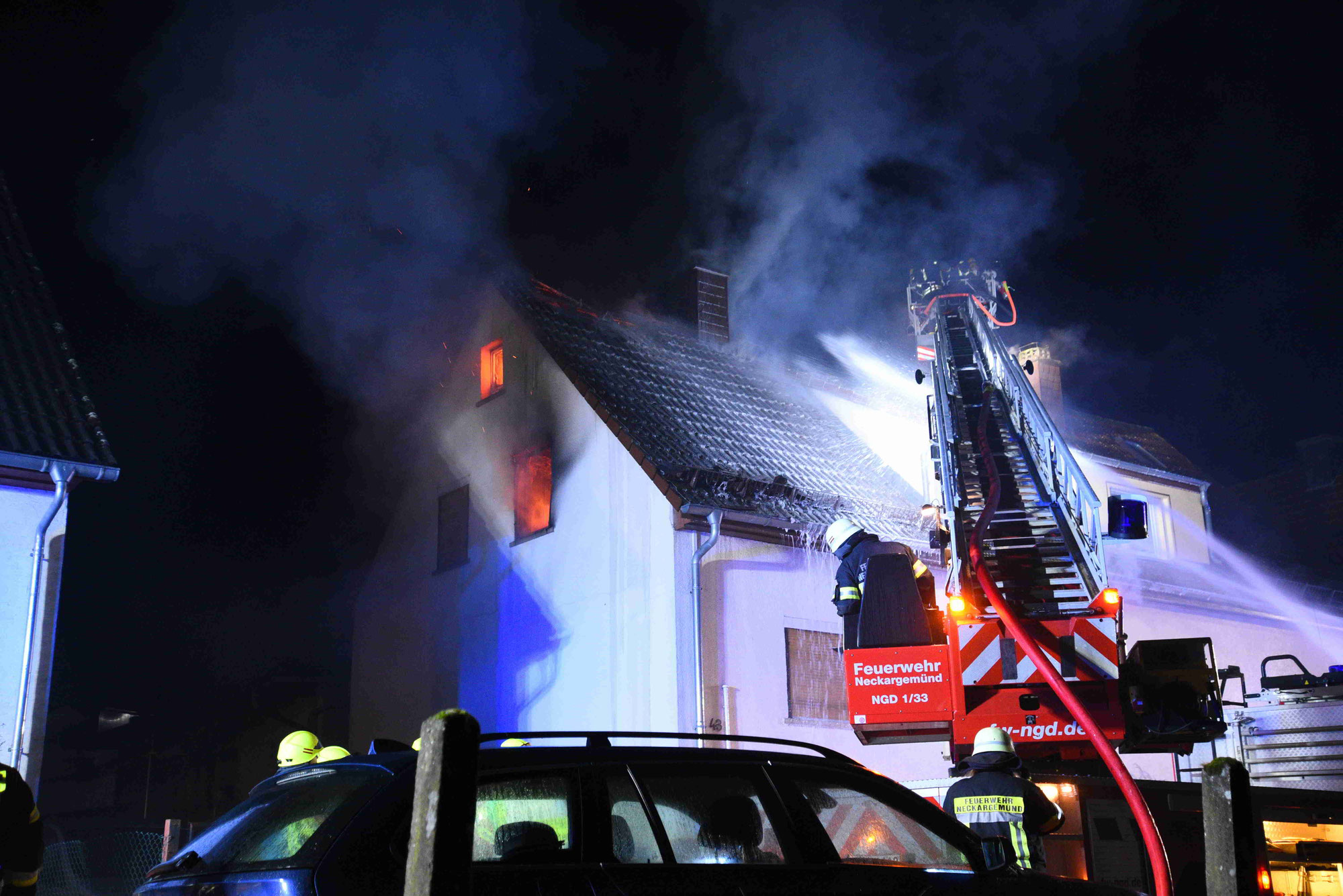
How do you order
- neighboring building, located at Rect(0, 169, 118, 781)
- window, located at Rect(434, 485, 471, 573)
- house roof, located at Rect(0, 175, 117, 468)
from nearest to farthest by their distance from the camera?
neighboring building, located at Rect(0, 169, 118, 781)
house roof, located at Rect(0, 175, 117, 468)
window, located at Rect(434, 485, 471, 573)

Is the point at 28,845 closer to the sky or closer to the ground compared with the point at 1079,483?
closer to the ground

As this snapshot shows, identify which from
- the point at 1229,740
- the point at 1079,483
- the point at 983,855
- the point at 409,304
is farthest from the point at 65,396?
the point at 1229,740

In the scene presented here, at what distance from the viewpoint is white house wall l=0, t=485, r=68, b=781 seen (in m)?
9.26

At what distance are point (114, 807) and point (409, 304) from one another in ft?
22.8

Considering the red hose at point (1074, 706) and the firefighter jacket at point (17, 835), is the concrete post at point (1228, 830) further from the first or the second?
the firefighter jacket at point (17, 835)

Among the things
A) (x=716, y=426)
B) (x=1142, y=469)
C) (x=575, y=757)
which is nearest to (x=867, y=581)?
(x=575, y=757)

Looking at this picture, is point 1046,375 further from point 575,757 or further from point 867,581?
point 575,757

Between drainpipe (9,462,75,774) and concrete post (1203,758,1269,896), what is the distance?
860 centimetres

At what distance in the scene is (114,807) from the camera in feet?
46.2

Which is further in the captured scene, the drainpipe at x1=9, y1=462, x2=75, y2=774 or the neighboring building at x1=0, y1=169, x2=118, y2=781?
the neighboring building at x1=0, y1=169, x2=118, y2=781

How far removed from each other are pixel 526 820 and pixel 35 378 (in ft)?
29.6

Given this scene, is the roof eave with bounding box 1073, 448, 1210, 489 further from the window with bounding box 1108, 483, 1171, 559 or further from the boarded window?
the boarded window

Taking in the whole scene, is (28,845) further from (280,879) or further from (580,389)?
(580,389)

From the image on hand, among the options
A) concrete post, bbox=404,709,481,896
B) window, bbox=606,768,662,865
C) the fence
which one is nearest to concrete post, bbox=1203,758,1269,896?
window, bbox=606,768,662,865
